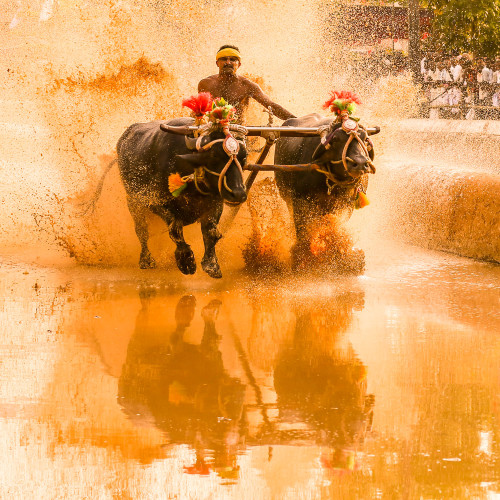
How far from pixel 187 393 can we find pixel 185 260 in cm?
316

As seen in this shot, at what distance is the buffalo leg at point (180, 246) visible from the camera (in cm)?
837

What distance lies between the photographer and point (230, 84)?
30.8ft

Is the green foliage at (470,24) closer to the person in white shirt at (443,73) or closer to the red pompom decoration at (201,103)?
the person in white shirt at (443,73)

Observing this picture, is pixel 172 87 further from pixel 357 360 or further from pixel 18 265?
pixel 357 360

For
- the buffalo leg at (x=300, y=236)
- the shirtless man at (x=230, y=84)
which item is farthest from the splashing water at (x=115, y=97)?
the buffalo leg at (x=300, y=236)

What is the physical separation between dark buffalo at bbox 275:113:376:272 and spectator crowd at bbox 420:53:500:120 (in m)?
9.37

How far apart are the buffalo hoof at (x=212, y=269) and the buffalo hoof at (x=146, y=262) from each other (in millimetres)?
966

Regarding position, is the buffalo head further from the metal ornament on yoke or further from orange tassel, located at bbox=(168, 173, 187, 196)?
orange tassel, located at bbox=(168, 173, 187, 196)

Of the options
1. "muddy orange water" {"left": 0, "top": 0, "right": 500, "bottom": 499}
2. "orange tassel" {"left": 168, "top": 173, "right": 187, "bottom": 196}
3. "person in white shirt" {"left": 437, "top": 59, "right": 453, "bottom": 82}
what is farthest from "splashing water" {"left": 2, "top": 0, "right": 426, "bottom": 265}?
"person in white shirt" {"left": 437, "top": 59, "right": 453, "bottom": 82}

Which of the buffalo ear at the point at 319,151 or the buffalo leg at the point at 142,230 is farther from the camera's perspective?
the buffalo leg at the point at 142,230

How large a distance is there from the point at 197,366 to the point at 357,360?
3.04 ft

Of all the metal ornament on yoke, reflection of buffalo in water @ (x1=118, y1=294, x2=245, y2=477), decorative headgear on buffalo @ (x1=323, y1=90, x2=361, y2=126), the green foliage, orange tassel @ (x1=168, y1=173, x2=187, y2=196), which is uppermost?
the green foliage

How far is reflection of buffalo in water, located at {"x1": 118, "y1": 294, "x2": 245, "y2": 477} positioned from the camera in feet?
15.1

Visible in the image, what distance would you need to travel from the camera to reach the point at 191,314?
7.23 meters
